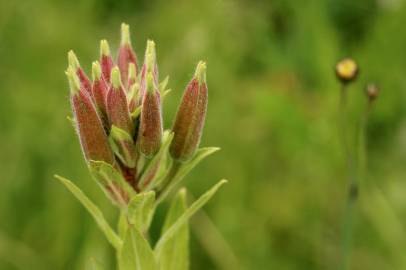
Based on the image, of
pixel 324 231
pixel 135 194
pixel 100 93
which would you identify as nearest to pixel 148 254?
pixel 135 194

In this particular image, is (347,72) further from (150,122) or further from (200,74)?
(150,122)

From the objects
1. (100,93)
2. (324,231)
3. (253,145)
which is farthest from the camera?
(253,145)

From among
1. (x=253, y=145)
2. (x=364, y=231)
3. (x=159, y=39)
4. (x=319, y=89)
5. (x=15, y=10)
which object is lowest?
(x=364, y=231)

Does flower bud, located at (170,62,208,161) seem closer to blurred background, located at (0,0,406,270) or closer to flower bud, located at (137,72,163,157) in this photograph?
flower bud, located at (137,72,163,157)

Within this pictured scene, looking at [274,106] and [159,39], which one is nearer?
[274,106]

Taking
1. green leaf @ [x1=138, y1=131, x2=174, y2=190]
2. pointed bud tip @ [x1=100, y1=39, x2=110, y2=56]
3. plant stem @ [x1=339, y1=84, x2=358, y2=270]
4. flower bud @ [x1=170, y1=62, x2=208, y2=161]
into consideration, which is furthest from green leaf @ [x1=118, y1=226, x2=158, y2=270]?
plant stem @ [x1=339, y1=84, x2=358, y2=270]

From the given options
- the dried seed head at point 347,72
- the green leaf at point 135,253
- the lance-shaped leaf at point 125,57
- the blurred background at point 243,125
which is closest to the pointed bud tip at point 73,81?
the lance-shaped leaf at point 125,57

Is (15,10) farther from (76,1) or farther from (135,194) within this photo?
(135,194)
